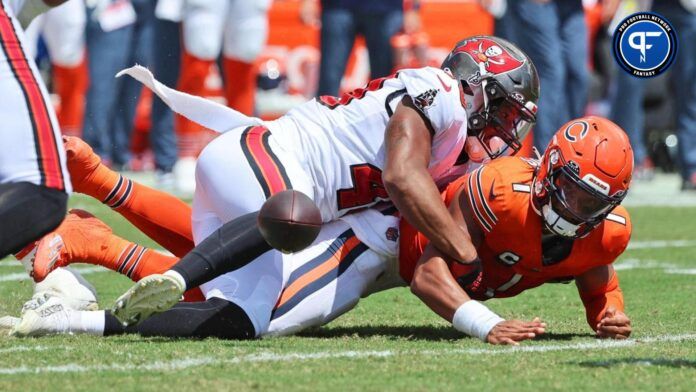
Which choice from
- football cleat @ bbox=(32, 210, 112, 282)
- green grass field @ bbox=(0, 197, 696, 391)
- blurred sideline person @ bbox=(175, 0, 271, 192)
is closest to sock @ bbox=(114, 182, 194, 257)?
football cleat @ bbox=(32, 210, 112, 282)

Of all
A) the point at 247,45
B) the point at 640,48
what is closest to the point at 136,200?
the point at 640,48

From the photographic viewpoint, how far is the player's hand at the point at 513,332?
420cm

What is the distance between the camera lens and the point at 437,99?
4535 millimetres

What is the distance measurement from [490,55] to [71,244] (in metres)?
1.64

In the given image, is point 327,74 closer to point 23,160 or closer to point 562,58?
point 562,58

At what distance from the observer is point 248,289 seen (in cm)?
455

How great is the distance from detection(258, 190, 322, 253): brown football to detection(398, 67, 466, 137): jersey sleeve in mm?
514

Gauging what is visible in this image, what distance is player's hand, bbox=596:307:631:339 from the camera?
14.3 ft

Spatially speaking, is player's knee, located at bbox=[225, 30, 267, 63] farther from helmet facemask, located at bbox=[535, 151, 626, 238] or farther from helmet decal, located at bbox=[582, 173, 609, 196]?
helmet decal, located at bbox=[582, 173, 609, 196]

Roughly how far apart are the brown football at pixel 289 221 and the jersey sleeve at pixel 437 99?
1.69ft

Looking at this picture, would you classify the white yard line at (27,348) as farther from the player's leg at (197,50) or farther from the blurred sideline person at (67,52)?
the blurred sideline person at (67,52)

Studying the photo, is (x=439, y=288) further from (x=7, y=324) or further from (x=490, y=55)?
(x=7, y=324)

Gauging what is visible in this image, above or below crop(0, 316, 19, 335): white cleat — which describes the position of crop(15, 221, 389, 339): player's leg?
above

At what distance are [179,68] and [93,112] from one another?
2276mm
